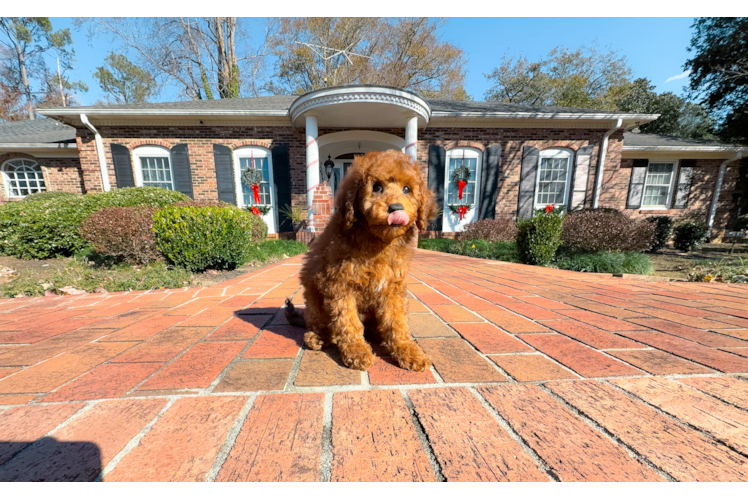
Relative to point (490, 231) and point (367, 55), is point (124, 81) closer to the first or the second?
point (367, 55)

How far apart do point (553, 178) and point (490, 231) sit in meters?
3.77

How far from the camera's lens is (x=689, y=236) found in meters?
10.1

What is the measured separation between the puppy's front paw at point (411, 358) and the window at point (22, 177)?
56.8 ft

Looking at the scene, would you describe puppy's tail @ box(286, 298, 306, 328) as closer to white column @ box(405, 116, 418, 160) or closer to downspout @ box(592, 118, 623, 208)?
white column @ box(405, 116, 418, 160)

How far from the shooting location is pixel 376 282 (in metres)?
1.49

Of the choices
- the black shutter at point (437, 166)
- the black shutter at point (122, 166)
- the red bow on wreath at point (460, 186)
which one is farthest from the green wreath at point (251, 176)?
the red bow on wreath at point (460, 186)

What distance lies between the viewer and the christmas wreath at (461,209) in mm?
10245

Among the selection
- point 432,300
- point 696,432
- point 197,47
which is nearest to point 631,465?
point 696,432

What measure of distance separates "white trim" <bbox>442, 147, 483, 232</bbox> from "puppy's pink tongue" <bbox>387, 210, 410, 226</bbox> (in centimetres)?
948

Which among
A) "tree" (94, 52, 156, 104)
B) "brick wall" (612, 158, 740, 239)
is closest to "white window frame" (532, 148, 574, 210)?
"brick wall" (612, 158, 740, 239)

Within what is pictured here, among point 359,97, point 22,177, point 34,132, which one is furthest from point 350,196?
point 34,132

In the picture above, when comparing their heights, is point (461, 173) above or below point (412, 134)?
below

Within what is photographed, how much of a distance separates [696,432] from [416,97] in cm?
854
